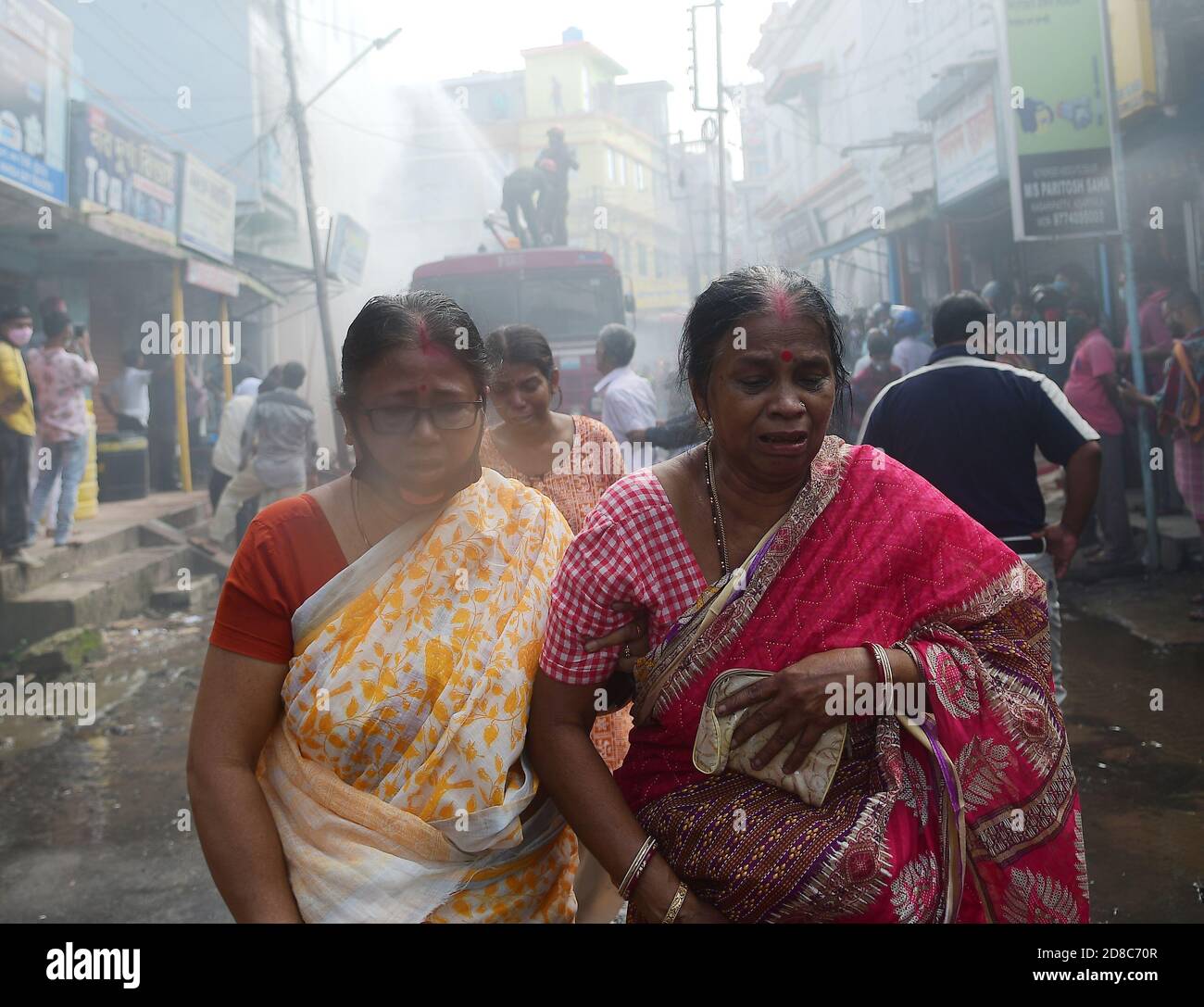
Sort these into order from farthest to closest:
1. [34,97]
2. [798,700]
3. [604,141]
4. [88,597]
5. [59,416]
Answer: [604,141], [34,97], [59,416], [88,597], [798,700]

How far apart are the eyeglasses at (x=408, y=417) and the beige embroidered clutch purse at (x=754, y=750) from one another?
24.2 inches

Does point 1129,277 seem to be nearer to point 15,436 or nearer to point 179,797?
point 179,797

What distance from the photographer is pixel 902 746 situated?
1558 millimetres

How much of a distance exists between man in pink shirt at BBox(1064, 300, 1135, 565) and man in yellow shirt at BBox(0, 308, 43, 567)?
7.07m

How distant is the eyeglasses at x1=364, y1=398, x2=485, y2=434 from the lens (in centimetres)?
173

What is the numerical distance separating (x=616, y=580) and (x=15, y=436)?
703cm

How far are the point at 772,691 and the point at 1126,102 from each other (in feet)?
27.3

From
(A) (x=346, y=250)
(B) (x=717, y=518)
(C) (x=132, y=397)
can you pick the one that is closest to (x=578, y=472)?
(B) (x=717, y=518)

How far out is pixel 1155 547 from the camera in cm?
693

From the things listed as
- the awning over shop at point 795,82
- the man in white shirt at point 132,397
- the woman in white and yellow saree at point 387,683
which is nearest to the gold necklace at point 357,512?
the woman in white and yellow saree at point 387,683

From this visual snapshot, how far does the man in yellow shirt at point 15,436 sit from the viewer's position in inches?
279

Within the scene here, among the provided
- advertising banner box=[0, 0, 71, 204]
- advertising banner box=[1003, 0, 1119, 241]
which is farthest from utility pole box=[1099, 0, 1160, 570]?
advertising banner box=[0, 0, 71, 204]

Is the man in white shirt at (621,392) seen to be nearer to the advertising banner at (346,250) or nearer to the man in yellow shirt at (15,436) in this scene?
the man in yellow shirt at (15,436)

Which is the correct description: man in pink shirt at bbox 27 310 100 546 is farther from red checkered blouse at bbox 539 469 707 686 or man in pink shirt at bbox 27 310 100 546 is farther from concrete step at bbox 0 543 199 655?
red checkered blouse at bbox 539 469 707 686
